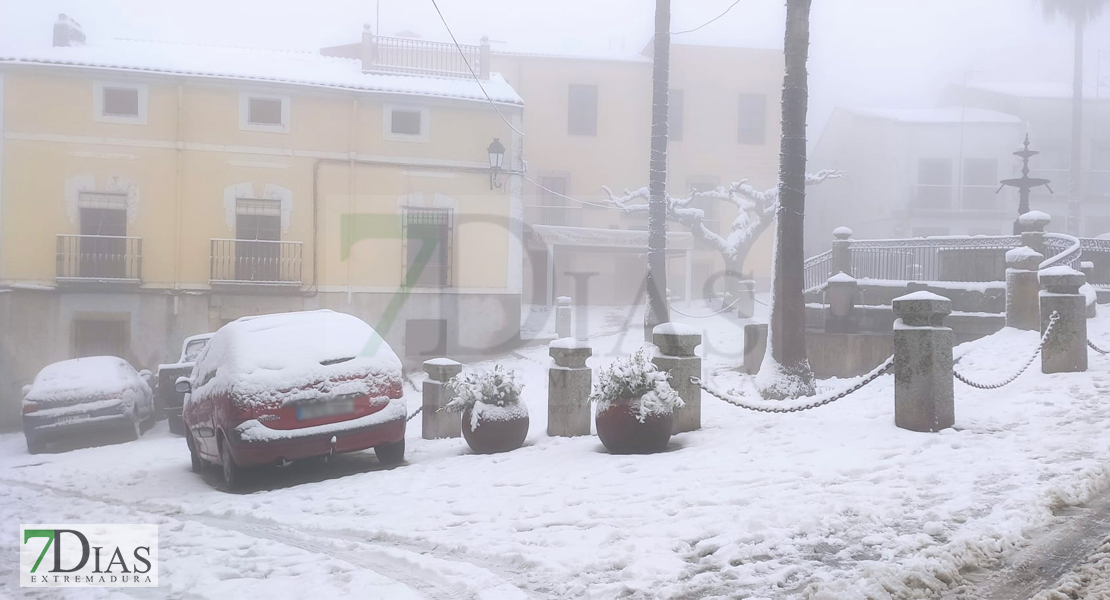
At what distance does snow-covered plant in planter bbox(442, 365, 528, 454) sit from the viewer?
7820mm

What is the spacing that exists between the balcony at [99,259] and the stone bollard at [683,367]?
53.7 feet

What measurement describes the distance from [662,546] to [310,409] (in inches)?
153

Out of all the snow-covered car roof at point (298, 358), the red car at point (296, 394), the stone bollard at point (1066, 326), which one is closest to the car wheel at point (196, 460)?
the red car at point (296, 394)

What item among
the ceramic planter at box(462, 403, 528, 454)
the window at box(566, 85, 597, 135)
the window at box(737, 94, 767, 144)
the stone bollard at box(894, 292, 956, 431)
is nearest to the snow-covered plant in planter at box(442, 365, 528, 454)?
the ceramic planter at box(462, 403, 528, 454)

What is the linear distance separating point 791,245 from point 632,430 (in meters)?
3.56

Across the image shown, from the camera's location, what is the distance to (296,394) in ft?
23.5

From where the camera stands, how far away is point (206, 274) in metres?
20.2

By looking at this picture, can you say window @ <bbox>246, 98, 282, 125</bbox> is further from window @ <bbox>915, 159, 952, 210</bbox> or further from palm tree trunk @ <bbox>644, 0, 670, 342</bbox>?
window @ <bbox>915, 159, 952, 210</bbox>

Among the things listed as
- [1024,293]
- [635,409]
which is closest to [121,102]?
[635,409]

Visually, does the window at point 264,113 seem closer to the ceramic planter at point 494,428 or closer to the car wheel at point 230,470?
the car wheel at point 230,470

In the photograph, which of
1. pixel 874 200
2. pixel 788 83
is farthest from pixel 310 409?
pixel 874 200

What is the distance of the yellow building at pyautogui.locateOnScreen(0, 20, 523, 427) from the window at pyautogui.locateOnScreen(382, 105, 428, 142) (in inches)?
1.4

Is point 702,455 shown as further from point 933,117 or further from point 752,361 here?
point 933,117

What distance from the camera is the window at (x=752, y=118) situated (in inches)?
1239
